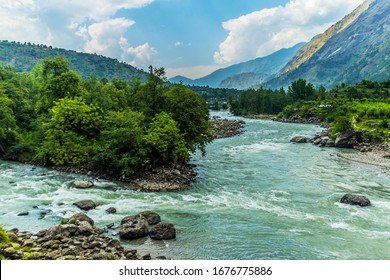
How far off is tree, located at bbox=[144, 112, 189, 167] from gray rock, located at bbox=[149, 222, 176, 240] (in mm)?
14341

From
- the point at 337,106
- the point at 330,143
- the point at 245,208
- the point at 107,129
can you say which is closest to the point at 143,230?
the point at 245,208

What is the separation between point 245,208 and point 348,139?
37.4m

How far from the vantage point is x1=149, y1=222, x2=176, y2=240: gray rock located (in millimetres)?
19047

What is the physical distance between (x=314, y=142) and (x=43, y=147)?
136 ft

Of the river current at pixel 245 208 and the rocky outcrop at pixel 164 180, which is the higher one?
the rocky outcrop at pixel 164 180

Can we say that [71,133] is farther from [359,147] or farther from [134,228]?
[359,147]

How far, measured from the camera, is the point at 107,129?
123 feet

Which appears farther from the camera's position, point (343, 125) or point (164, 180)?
point (343, 125)

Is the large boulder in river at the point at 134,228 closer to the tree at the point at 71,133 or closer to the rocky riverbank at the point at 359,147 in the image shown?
the tree at the point at 71,133

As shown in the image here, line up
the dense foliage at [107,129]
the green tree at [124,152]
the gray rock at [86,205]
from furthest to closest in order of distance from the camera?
the dense foliage at [107,129], the green tree at [124,152], the gray rock at [86,205]

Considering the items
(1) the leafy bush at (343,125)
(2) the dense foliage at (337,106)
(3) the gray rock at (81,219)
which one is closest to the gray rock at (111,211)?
(3) the gray rock at (81,219)

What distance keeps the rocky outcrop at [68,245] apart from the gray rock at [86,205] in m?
3.59

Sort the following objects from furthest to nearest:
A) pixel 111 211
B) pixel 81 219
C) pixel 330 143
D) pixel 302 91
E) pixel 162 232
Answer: pixel 302 91 < pixel 330 143 < pixel 111 211 < pixel 81 219 < pixel 162 232

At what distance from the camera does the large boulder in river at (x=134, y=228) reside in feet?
62.1
